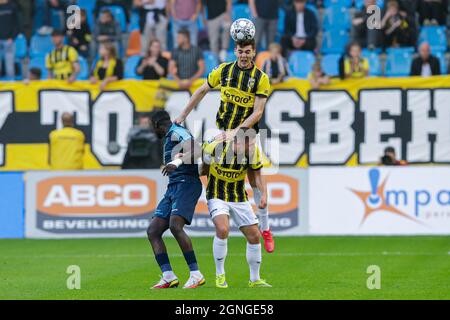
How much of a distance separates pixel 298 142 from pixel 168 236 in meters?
3.85

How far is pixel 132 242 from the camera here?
21203mm

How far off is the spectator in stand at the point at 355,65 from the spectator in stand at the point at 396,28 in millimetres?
1474

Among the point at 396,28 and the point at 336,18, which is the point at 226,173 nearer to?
the point at 396,28

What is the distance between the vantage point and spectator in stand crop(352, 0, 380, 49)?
26.6 m

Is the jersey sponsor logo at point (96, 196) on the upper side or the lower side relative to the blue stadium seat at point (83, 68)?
lower

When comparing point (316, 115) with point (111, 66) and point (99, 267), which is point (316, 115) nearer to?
point (111, 66)

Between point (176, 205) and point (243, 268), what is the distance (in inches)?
124

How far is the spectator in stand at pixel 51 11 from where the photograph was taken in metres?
28.7

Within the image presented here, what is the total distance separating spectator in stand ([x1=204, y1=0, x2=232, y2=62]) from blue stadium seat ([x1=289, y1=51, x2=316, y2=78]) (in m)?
1.61

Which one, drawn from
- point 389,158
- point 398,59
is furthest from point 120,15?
point 389,158

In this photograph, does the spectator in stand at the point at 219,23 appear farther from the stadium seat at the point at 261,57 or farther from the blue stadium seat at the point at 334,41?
the blue stadium seat at the point at 334,41

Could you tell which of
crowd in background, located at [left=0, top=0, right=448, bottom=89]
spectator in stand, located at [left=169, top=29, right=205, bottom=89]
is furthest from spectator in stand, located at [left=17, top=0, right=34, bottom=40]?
spectator in stand, located at [left=169, top=29, right=205, bottom=89]

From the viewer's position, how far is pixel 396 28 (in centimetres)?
2656

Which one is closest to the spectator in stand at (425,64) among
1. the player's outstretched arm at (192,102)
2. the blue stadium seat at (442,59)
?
the blue stadium seat at (442,59)
